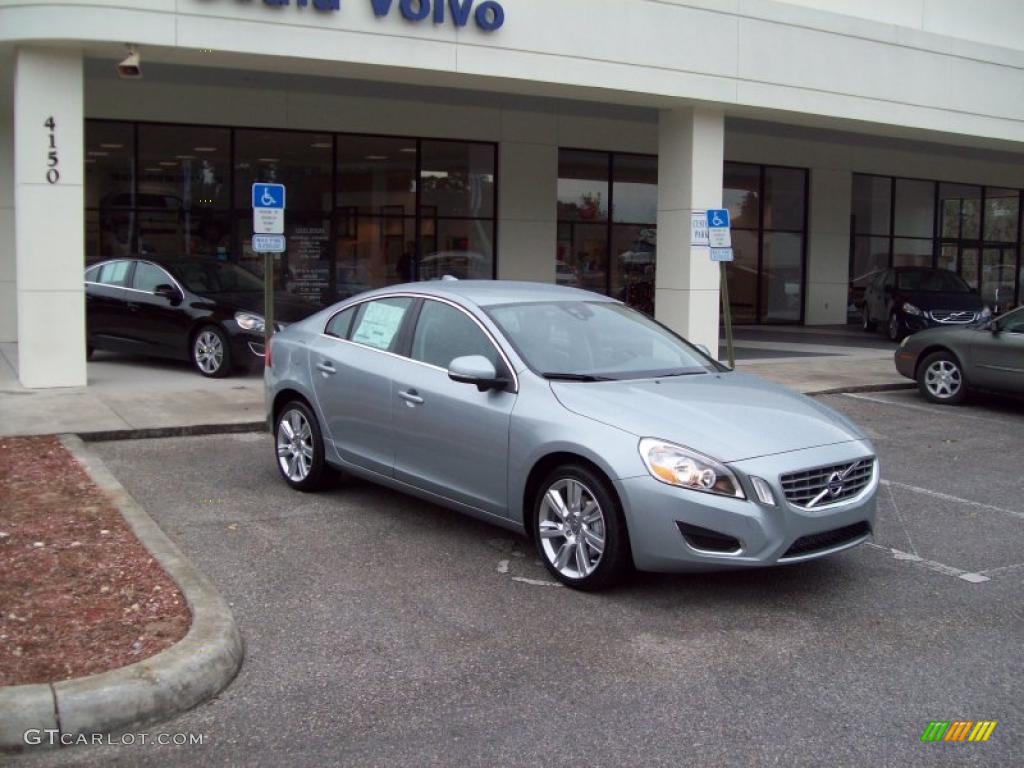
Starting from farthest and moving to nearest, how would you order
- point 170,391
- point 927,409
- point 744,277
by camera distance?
point 744,277 < point 927,409 < point 170,391

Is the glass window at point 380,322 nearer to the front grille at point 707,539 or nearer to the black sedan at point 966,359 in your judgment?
the front grille at point 707,539

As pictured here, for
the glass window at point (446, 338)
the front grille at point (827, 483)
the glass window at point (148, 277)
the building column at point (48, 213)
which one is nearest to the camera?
the front grille at point (827, 483)

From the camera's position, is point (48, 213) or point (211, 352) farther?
point (211, 352)

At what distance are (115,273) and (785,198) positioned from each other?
16015mm

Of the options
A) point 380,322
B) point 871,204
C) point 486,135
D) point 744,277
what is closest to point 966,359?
point 380,322

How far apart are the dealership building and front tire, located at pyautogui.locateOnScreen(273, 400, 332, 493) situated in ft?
18.5

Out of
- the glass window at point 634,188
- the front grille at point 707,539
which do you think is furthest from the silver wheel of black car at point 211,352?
the glass window at point 634,188

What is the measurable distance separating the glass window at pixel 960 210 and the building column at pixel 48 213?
22249 mm

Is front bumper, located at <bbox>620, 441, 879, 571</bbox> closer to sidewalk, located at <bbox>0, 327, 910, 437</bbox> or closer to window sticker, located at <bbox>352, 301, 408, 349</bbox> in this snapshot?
window sticker, located at <bbox>352, 301, 408, 349</bbox>

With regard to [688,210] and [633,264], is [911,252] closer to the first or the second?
[633,264]

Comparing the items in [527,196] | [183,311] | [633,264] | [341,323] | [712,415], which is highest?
[527,196]

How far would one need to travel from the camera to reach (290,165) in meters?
19.3

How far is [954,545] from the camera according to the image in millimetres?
6996

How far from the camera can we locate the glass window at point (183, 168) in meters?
18.2
